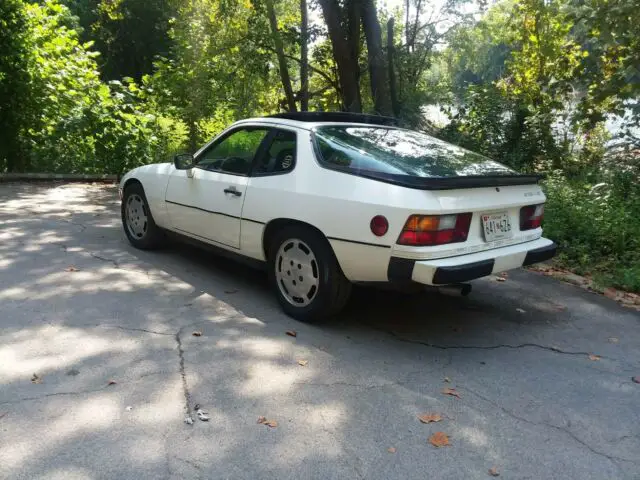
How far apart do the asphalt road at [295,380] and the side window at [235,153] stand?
1088mm

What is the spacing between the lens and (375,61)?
36.3ft

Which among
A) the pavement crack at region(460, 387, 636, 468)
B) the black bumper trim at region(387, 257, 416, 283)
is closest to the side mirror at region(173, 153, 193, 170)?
the black bumper trim at region(387, 257, 416, 283)

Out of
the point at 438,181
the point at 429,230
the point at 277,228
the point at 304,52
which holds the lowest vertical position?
the point at 277,228

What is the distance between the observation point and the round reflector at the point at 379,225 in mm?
3686

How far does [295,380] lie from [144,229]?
11.2 feet

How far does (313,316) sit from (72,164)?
9.59m

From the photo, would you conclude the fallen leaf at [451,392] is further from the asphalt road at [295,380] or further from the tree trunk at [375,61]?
the tree trunk at [375,61]

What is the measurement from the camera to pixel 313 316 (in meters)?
4.27

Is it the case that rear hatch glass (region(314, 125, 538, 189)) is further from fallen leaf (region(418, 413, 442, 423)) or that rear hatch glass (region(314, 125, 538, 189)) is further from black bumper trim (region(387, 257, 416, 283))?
fallen leaf (region(418, 413, 442, 423))

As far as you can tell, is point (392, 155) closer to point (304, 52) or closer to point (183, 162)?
point (183, 162)

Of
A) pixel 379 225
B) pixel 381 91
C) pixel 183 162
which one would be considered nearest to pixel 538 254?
pixel 379 225

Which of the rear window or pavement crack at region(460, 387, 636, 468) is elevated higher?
the rear window

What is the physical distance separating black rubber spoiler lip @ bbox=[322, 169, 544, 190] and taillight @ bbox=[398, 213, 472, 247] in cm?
21

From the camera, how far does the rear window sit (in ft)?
13.1
